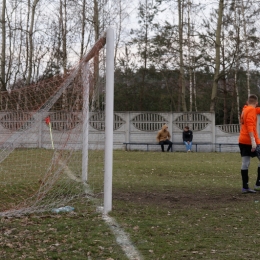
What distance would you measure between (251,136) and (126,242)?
4531 mm

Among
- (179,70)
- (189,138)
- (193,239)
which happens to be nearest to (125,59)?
(179,70)

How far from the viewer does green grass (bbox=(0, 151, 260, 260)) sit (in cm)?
580

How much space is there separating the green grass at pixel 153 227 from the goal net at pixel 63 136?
1.04ft

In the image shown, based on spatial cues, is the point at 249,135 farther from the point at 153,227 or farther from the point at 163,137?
the point at 163,137

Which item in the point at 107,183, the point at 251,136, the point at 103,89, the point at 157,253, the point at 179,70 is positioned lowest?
the point at 157,253

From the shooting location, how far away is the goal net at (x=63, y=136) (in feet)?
30.4

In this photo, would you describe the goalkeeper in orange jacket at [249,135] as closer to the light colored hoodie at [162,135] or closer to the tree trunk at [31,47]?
the light colored hoodie at [162,135]

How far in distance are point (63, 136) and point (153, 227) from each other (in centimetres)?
368

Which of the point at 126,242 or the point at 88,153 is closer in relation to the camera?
the point at 126,242

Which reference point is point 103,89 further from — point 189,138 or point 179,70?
point 179,70

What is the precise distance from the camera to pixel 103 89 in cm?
907

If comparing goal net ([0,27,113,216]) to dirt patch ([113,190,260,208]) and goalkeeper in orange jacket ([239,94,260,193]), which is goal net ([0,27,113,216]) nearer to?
dirt patch ([113,190,260,208])

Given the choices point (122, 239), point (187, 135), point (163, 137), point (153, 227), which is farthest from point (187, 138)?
point (122, 239)

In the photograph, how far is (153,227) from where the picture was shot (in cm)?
707
